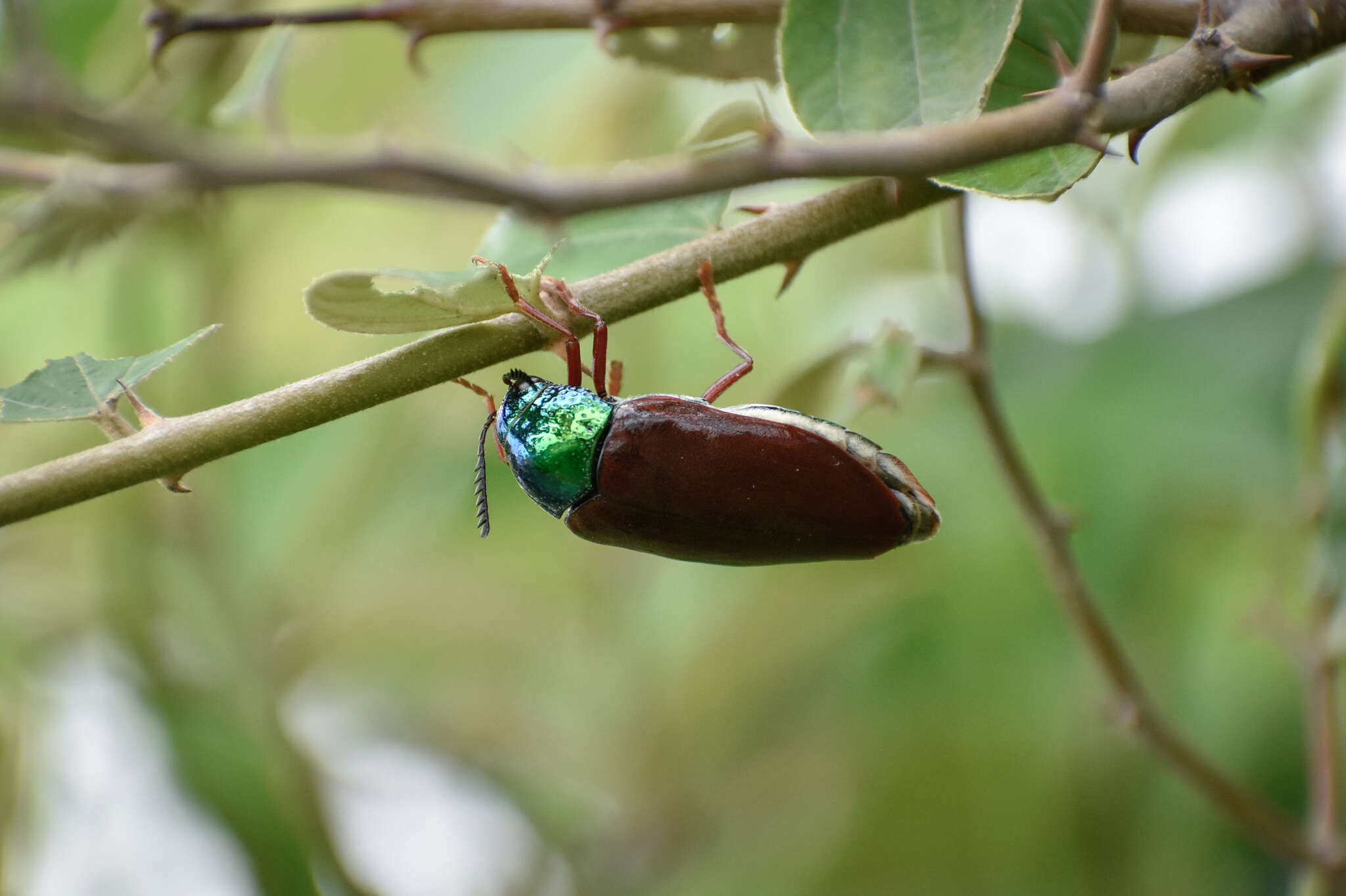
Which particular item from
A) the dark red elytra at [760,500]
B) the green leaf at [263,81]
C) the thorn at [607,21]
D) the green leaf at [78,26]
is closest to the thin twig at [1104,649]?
the dark red elytra at [760,500]

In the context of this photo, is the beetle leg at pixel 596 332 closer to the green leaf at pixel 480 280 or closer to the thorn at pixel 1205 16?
the green leaf at pixel 480 280

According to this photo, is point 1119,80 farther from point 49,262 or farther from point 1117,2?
point 49,262

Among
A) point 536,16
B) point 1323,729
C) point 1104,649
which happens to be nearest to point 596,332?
point 536,16

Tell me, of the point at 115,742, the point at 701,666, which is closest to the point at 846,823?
the point at 701,666

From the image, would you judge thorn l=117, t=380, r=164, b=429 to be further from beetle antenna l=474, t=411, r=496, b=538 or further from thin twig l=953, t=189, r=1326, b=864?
thin twig l=953, t=189, r=1326, b=864

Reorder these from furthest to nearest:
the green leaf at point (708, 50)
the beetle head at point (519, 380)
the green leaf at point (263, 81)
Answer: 1. the beetle head at point (519, 380)
2. the green leaf at point (263, 81)
3. the green leaf at point (708, 50)

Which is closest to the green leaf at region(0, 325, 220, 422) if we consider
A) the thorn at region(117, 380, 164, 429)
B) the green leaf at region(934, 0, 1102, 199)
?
the thorn at region(117, 380, 164, 429)

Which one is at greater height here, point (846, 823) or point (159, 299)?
point (159, 299)
